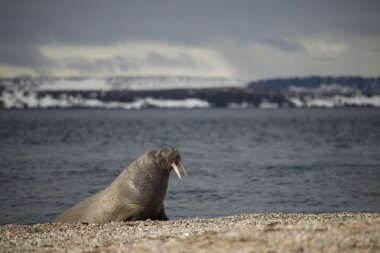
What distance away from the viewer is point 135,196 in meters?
17.1

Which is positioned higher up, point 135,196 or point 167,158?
point 167,158

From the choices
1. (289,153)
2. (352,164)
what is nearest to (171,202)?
(352,164)

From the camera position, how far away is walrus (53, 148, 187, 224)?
16938 mm

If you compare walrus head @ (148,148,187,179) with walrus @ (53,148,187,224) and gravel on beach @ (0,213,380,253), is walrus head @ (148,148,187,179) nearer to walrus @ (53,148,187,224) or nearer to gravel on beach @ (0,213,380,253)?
walrus @ (53,148,187,224)

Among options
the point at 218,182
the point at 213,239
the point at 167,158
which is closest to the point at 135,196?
the point at 167,158

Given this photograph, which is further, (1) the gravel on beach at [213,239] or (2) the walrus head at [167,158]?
(2) the walrus head at [167,158]

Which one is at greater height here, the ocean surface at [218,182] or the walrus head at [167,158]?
the walrus head at [167,158]

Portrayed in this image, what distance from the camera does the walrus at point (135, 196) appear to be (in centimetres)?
1694

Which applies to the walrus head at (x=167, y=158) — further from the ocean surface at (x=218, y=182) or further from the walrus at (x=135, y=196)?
the ocean surface at (x=218, y=182)

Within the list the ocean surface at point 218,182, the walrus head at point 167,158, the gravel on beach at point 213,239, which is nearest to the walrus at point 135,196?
the walrus head at point 167,158

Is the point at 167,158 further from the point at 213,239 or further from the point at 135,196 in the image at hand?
the point at 213,239

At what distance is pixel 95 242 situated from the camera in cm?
1195

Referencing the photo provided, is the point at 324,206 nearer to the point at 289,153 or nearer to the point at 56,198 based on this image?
the point at 56,198

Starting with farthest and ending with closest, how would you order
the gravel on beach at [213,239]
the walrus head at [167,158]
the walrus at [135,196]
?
the walrus head at [167,158] → the walrus at [135,196] → the gravel on beach at [213,239]
